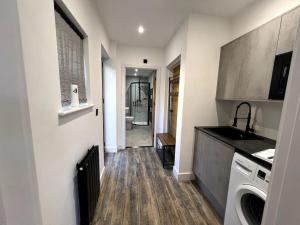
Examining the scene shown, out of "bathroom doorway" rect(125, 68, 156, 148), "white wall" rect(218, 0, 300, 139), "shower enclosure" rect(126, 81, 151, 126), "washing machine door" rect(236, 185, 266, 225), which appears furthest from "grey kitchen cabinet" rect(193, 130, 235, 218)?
"shower enclosure" rect(126, 81, 151, 126)

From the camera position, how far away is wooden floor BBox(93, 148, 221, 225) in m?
1.59

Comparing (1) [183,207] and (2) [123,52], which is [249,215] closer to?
(1) [183,207]

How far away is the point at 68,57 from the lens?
47.6 inches

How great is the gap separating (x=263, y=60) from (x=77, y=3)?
72.7 inches

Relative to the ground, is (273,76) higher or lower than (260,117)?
higher

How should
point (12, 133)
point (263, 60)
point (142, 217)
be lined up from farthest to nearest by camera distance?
point (142, 217) → point (263, 60) → point (12, 133)

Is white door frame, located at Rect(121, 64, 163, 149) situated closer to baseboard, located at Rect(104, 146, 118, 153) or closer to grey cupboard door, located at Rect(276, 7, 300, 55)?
baseboard, located at Rect(104, 146, 118, 153)

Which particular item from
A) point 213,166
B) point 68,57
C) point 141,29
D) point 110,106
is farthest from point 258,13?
point 110,106

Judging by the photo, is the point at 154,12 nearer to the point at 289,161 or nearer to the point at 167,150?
the point at 289,161

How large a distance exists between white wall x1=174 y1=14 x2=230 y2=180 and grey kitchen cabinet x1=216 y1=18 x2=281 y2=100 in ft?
0.53

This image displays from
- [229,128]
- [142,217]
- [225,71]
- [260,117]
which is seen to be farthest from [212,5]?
[142,217]

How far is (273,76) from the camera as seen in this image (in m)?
1.32

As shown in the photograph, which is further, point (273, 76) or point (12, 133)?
point (273, 76)

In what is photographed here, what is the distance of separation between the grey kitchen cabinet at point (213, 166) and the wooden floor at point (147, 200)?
0.17 metres
